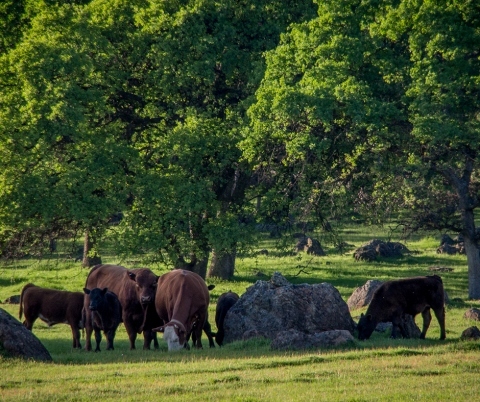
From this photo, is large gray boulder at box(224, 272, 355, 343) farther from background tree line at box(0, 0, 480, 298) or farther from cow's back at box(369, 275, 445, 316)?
background tree line at box(0, 0, 480, 298)

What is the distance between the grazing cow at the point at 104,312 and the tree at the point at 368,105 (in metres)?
9.62

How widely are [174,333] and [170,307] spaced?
1.33 metres

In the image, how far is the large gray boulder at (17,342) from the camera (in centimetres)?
1917

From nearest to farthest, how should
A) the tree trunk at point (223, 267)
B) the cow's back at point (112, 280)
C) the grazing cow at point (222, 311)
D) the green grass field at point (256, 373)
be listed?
1. the green grass field at point (256, 373)
2. the grazing cow at point (222, 311)
3. the cow's back at point (112, 280)
4. the tree trunk at point (223, 267)

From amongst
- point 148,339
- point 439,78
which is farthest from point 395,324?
point 439,78

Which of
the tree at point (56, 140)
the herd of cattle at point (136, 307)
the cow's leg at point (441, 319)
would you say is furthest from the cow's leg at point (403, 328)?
the tree at point (56, 140)

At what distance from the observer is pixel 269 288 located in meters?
24.2

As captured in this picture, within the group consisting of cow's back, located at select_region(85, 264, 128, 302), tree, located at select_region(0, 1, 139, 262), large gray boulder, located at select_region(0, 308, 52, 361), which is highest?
tree, located at select_region(0, 1, 139, 262)

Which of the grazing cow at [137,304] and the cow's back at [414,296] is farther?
the cow's back at [414,296]

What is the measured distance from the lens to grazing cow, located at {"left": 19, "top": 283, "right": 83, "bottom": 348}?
79.7ft

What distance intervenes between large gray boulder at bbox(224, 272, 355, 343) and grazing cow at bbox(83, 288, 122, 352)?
3254mm

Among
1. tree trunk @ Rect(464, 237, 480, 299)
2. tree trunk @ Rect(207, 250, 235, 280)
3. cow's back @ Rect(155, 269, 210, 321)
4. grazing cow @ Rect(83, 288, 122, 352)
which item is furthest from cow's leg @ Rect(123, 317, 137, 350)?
tree trunk @ Rect(464, 237, 480, 299)

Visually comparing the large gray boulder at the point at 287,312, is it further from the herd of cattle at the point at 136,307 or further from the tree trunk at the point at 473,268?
the tree trunk at the point at 473,268

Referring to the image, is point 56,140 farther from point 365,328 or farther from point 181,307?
point 365,328
